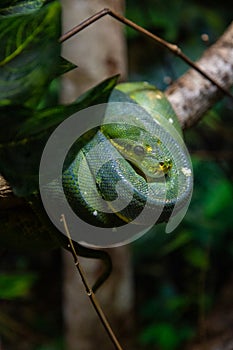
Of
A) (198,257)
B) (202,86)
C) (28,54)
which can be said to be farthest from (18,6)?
(198,257)

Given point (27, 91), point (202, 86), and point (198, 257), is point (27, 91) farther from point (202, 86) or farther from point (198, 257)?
point (198, 257)

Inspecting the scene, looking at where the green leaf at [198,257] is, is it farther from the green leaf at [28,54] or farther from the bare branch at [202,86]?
the green leaf at [28,54]

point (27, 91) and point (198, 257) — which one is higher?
point (27, 91)

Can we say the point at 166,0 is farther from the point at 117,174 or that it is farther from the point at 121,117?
the point at 117,174

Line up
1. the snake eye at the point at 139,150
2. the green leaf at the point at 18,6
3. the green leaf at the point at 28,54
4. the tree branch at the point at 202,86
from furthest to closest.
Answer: the tree branch at the point at 202,86 < the snake eye at the point at 139,150 < the green leaf at the point at 18,6 < the green leaf at the point at 28,54

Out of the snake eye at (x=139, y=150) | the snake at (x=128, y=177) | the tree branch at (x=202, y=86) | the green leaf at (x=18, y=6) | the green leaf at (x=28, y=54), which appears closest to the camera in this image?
the green leaf at (x=28, y=54)

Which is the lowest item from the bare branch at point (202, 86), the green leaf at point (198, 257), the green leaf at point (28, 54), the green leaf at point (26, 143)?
the green leaf at point (198, 257)

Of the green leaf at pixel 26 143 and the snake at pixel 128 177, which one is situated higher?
the green leaf at pixel 26 143

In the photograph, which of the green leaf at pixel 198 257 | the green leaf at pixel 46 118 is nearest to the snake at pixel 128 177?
the green leaf at pixel 46 118
